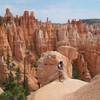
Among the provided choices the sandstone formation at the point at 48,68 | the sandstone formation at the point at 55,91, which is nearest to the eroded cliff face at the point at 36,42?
the sandstone formation at the point at 48,68

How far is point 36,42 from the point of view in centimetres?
5069

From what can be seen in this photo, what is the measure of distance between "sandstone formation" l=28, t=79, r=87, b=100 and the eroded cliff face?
65.2 ft

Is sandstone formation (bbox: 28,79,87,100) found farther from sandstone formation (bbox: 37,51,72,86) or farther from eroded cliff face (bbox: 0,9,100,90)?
eroded cliff face (bbox: 0,9,100,90)

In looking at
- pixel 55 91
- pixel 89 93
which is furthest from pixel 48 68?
pixel 89 93

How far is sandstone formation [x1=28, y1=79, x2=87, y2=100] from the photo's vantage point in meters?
15.8

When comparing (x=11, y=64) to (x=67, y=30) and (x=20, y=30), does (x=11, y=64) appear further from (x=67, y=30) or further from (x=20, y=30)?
(x=67, y=30)

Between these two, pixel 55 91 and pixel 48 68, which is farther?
pixel 48 68

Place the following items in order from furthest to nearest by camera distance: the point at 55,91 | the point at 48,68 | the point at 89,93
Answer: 1. the point at 48,68
2. the point at 55,91
3. the point at 89,93

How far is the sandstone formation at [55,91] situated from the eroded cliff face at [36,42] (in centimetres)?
1988

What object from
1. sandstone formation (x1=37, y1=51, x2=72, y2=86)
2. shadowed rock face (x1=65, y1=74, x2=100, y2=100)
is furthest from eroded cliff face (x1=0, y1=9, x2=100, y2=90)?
shadowed rock face (x1=65, y1=74, x2=100, y2=100)

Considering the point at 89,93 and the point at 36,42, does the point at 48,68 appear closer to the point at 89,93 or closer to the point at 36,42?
the point at 89,93

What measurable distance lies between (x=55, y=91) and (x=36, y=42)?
34397mm

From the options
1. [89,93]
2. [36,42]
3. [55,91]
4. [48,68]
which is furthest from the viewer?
[36,42]

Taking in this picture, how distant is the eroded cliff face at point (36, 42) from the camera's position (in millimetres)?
42625
